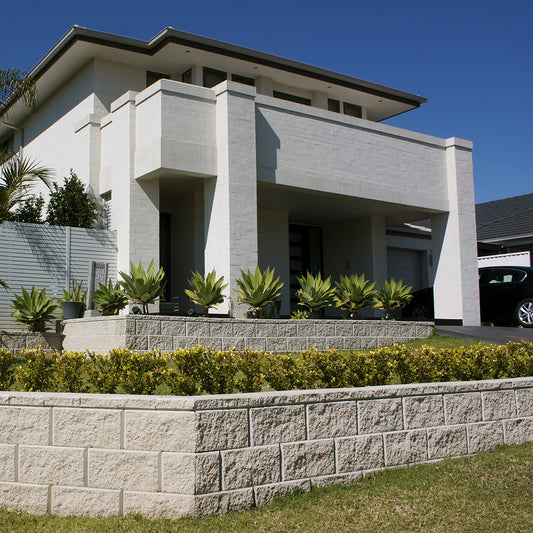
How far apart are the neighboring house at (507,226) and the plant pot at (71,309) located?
60.7 ft

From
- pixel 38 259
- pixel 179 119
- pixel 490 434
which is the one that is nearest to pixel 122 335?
pixel 38 259

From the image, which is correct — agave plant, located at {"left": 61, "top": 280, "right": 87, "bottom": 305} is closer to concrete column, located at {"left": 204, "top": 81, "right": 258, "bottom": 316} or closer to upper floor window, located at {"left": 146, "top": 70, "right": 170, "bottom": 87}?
concrete column, located at {"left": 204, "top": 81, "right": 258, "bottom": 316}

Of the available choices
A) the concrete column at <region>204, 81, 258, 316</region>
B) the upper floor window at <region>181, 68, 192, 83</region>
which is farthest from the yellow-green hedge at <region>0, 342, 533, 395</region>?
the upper floor window at <region>181, 68, 192, 83</region>

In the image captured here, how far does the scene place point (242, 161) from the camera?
47.3ft

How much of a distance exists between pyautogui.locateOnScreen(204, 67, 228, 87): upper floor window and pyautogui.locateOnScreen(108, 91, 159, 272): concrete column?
4669 mm

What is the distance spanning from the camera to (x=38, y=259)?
1420 centimetres

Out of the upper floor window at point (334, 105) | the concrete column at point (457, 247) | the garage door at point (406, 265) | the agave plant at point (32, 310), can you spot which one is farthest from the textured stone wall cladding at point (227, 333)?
the upper floor window at point (334, 105)

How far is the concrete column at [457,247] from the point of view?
18.2 meters

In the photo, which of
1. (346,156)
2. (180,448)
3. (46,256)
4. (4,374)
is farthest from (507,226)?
(180,448)

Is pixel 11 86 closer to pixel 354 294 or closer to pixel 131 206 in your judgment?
pixel 131 206

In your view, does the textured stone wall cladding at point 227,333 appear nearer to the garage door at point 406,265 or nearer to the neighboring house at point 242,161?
the neighboring house at point 242,161

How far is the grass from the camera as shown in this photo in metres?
4.83

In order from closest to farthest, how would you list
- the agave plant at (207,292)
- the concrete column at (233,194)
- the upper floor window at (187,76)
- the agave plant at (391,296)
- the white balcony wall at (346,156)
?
1. the agave plant at (207,292)
2. the concrete column at (233,194)
3. the agave plant at (391,296)
4. the white balcony wall at (346,156)
5. the upper floor window at (187,76)

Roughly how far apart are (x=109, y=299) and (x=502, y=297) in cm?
1104
